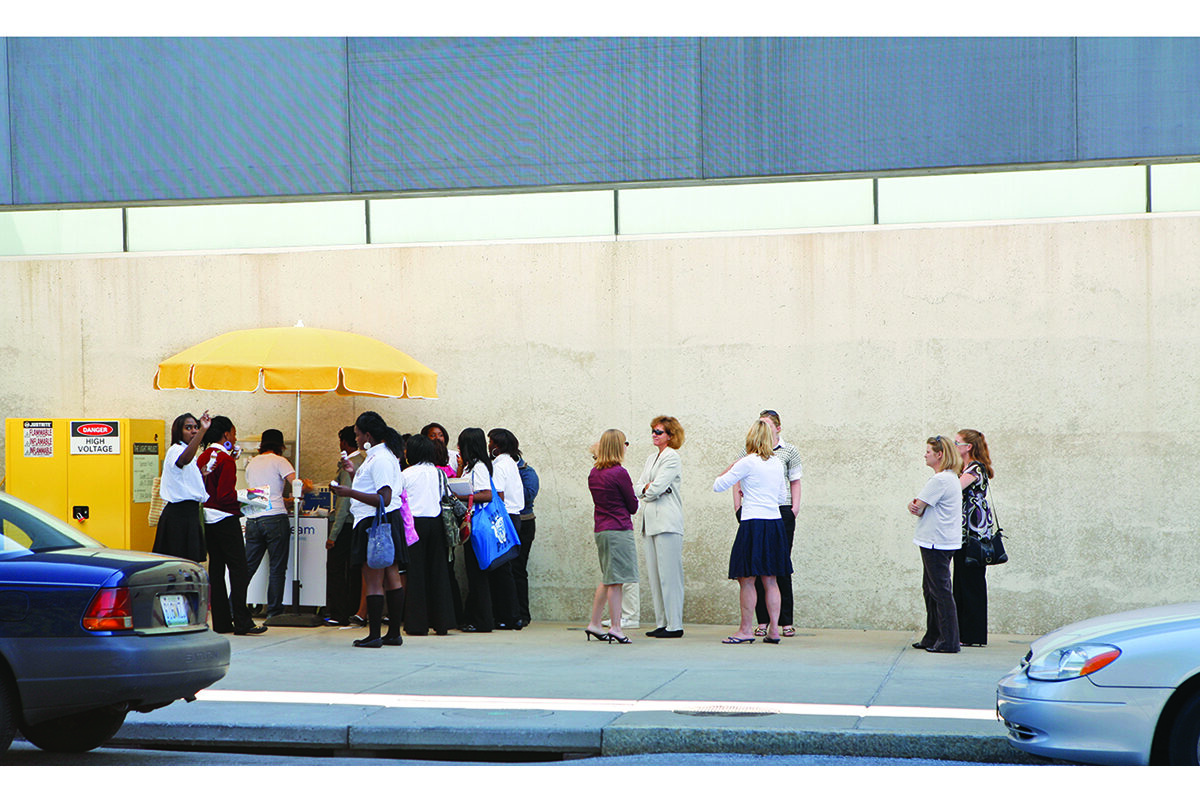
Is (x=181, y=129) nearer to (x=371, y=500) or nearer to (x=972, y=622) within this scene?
(x=371, y=500)

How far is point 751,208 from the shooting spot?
1226cm

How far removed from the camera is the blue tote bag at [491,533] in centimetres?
1120

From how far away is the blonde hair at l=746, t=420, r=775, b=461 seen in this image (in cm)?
1062

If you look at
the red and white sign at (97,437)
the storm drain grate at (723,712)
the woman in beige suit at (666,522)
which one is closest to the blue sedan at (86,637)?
the storm drain grate at (723,712)

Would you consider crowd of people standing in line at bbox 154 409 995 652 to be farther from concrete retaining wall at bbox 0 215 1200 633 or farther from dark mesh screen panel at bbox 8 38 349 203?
dark mesh screen panel at bbox 8 38 349 203

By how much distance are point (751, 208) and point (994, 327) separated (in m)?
2.54

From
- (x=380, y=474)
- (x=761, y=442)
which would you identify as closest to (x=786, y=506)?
(x=761, y=442)

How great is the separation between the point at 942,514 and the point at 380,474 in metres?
4.52

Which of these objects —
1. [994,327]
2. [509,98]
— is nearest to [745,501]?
[994,327]

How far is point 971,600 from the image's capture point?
34.5 feet

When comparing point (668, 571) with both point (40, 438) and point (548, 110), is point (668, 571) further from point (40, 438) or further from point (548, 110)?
point (40, 438)

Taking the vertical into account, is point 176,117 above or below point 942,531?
above

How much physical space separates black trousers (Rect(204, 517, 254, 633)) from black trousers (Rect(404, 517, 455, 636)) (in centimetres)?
143

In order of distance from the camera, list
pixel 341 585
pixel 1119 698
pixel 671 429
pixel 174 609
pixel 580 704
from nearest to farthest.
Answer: pixel 1119 698 < pixel 174 609 < pixel 580 704 < pixel 671 429 < pixel 341 585
